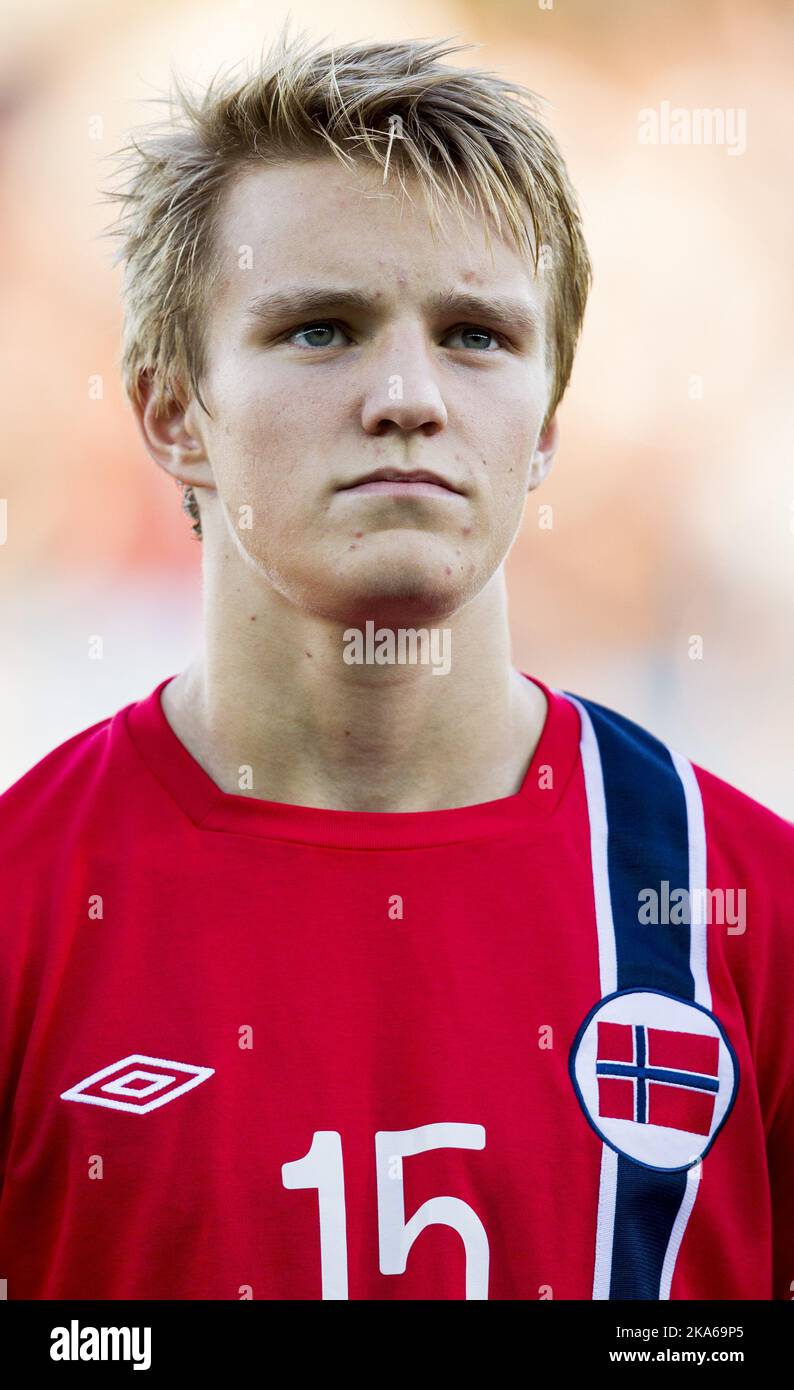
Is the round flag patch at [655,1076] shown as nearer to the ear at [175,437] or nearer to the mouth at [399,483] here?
the mouth at [399,483]

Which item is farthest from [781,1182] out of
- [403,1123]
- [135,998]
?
[135,998]

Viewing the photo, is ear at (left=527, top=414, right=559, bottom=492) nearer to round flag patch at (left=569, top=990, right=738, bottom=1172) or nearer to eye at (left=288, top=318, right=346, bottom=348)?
eye at (left=288, top=318, right=346, bottom=348)

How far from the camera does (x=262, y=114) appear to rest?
1.80 meters

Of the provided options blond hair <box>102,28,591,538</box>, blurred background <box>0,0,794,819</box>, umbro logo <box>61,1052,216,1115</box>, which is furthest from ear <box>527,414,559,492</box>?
blurred background <box>0,0,794,819</box>

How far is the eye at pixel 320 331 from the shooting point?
1.68 meters

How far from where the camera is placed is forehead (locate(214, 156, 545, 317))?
5.41ft

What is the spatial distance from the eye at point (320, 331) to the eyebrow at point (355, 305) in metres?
0.02

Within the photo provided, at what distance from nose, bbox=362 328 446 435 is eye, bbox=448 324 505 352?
85 millimetres

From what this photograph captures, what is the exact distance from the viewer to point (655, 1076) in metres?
1.71

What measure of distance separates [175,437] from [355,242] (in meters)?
0.41
